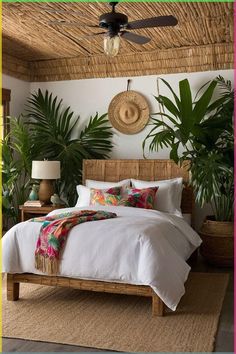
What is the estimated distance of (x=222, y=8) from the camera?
406 centimetres

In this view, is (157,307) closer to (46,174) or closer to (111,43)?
(111,43)

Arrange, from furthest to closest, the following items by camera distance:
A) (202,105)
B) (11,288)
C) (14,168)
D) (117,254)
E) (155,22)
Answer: (14,168) → (202,105) → (11,288) → (155,22) → (117,254)

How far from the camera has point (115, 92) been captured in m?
6.05

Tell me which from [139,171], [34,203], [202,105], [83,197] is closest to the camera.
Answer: [202,105]

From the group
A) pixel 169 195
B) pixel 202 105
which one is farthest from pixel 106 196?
pixel 202 105

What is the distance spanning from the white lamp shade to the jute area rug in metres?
1.76

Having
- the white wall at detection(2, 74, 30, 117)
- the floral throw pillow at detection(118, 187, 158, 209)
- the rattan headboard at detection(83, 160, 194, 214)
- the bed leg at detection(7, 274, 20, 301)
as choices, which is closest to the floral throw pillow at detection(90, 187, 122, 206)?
the floral throw pillow at detection(118, 187, 158, 209)

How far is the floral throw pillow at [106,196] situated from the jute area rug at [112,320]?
1166 mm

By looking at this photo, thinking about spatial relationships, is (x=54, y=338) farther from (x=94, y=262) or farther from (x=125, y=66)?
(x=125, y=66)

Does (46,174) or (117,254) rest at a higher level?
(46,174)

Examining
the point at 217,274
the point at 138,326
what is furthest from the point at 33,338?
the point at 217,274

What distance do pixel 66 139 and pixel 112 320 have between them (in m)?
3.51

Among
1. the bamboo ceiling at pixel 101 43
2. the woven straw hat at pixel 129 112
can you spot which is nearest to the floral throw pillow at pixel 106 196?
the woven straw hat at pixel 129 112

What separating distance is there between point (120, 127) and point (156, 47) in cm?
119
